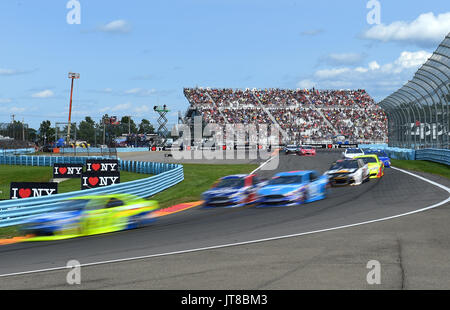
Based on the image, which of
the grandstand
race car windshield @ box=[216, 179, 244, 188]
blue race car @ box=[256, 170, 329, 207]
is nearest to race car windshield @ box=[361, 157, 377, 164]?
blue race car @ box=[256, 170, 329, 207]

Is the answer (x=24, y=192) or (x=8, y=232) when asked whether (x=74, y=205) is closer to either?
(x=8, y=232)

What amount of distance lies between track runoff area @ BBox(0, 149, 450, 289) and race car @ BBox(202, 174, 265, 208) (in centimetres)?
57

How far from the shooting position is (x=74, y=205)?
12.5 meters

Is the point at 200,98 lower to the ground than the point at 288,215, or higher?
higher

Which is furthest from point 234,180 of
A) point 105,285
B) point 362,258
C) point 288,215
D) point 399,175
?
point 399,175

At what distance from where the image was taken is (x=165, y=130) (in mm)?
92812

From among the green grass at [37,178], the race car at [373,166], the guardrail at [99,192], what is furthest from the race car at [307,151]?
the race car at [373,166]

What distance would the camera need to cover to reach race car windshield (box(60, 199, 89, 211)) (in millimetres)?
12398

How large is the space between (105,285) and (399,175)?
2209 cm

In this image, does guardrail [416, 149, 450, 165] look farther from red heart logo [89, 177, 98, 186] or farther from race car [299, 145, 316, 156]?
red heart logo [89, 177, 98, 186]

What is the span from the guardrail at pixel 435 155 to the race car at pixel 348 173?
1124 centimetres

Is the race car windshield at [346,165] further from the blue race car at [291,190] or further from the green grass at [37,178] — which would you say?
the green grass at [37,178]

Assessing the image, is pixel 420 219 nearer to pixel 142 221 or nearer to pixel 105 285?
pixel 142 221
